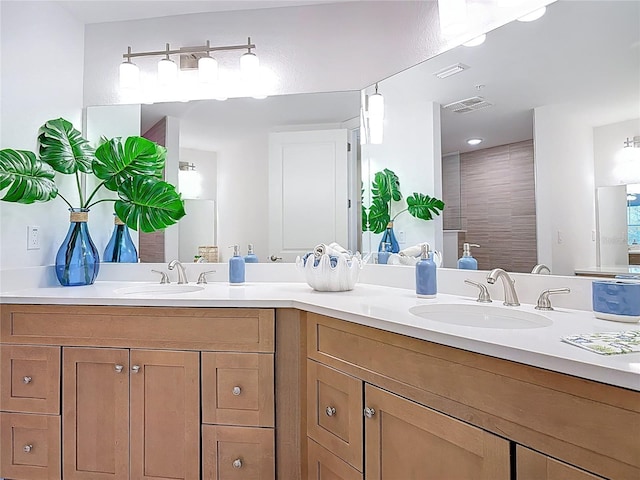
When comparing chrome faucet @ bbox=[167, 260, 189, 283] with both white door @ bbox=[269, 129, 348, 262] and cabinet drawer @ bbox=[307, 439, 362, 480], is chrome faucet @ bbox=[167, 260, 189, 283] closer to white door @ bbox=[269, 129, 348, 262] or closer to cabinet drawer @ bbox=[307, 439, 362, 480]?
white door @ bbox=[269, 129, 348, 262]

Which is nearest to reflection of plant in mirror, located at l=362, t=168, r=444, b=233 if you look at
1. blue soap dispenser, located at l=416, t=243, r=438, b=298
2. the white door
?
the white door

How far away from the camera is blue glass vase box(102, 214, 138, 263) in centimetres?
229

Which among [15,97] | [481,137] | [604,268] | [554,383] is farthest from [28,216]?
[604,268]

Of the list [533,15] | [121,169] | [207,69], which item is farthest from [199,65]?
[533,15]

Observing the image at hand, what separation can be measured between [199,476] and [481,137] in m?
1.67

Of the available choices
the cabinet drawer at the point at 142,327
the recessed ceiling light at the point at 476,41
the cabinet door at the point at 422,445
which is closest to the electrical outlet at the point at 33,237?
the cabinet drawer at the point at 142,327

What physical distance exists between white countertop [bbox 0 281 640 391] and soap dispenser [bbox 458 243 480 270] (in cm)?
14

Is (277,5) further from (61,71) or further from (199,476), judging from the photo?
(199,476)

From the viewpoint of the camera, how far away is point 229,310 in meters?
1.57

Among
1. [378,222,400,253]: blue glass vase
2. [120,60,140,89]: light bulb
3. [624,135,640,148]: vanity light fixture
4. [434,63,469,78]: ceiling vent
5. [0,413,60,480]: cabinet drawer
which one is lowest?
[0,413,60,480]: cabinet drawer

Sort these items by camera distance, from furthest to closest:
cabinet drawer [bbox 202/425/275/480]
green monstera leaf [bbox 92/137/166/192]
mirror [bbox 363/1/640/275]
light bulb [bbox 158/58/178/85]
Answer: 1. light bulb [bbox 158/58/178/85]
2. green monstera leaf [bbox 92/137/166/192]
3. cabinet drawer [bbox 202/425/275/480]
4. mirror [bbox 363/1/640/275]

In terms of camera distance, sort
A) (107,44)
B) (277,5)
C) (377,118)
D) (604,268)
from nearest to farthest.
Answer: (604,268) < (377,118) < (277,5) < (107,44)

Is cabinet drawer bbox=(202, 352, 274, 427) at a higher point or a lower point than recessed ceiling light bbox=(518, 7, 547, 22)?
lower

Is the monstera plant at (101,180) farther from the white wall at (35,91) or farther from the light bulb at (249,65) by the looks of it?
the light bulb at (249,65)
